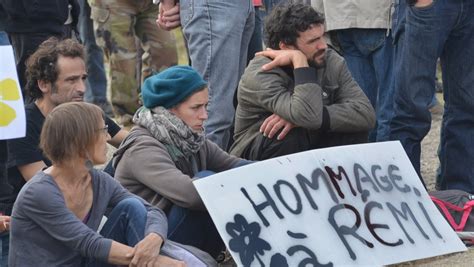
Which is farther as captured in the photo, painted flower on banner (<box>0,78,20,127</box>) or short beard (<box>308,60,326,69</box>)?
short beard (<box>308,60,326,69</box>)

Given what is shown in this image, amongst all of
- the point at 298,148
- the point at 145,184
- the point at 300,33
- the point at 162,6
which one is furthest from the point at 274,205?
the point at 162,6

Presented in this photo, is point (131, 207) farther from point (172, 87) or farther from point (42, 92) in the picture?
point (42, 92)

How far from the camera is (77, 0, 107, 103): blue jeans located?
371 inches

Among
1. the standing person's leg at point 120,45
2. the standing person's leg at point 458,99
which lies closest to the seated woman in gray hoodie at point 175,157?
the standing person's leg at point 458,99

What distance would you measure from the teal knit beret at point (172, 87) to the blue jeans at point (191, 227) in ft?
1.29

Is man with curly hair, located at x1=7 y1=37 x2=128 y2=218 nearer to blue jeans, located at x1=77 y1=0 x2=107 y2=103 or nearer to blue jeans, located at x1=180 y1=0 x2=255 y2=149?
blue jeans, located at x1=180 y1=0 x2=255 y2=149

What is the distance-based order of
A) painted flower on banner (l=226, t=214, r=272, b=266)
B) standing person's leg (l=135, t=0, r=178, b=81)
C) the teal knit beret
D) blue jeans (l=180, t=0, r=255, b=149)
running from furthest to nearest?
standing person's leg (l=135, t=0, r=178, b=81) < blue jeans (l=180, t=0, r=255, b=149) < the teal knit beret < painted flower on banner (l=226, t=214, r=272, b=266)

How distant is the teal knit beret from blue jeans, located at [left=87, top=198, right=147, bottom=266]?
75 centimetres

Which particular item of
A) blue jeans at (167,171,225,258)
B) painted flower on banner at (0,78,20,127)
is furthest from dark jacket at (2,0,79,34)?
blue jeans at (167,171,225,258)

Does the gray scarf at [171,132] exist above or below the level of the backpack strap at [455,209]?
above

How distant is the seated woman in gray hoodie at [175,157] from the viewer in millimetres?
5008

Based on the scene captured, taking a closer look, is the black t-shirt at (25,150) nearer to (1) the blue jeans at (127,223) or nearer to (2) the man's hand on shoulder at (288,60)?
(1) the blue jeans at (127,223)

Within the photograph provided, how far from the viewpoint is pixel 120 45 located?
319 inches

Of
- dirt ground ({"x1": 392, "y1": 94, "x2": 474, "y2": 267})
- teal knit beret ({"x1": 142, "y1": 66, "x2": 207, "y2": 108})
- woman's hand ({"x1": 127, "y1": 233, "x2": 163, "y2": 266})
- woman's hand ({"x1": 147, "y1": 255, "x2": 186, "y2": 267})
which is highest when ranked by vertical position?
teal knit beret ({"x1": 142, "y1": 66, "x2": 207, "y2": 108})
